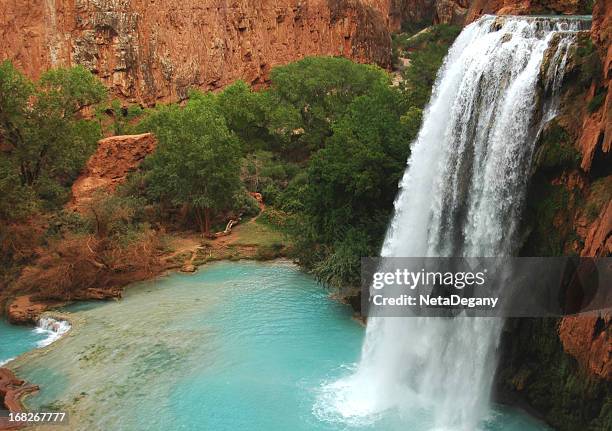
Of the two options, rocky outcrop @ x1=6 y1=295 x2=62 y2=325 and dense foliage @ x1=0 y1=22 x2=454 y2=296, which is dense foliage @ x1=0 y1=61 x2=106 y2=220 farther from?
rocky outcrop @ x1=6 y1=295 x2=62 y2=325

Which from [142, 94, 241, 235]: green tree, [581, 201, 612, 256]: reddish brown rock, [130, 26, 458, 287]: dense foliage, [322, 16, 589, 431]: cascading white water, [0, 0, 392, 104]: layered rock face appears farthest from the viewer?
[0, 0, 392, 104]: layered rock face

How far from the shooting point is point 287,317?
55.7ft

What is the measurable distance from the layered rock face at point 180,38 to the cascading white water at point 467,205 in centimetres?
2479

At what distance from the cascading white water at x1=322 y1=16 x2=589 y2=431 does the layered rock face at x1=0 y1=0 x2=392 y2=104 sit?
81.3 ft

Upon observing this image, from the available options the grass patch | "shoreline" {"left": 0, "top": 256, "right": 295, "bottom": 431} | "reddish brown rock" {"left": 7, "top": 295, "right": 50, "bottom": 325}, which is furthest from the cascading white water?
"reddish brown rock" {"left": 7, "top": 295, "right": 50, "bottom": 325}

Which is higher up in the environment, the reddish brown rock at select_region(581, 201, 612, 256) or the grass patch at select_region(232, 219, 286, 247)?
the reddish brown rock at select_region(581, 201, 612, 256)

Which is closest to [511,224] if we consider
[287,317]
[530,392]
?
[530,392]

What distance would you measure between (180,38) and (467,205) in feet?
91.9

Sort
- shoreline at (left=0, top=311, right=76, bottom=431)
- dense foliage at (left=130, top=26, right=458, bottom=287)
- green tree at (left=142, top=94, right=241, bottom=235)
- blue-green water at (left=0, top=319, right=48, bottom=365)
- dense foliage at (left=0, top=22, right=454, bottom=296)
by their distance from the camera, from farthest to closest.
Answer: green tree at (left=142, top=94, right=241, bottom=235), dense foliage at (left=0, top=22, right=454, bottom=296), dense foliage at (left=130, top=26, right=458, bottom=287), blue-green water at (left=0, top=319, right=48, bottom=365), shoreline at (left=0, top=311, right=76, bottom=431)

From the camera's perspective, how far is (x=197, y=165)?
23.9 m

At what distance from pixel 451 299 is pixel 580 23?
6.69 m

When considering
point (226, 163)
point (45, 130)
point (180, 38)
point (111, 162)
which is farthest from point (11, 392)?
point (180, 38)

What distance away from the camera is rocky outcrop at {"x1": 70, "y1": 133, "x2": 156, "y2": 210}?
83.4 feet

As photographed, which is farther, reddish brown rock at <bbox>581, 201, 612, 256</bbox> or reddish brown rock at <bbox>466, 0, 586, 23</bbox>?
reddish brown rock at <bbox>466, 0, 586, 23</bbox>
